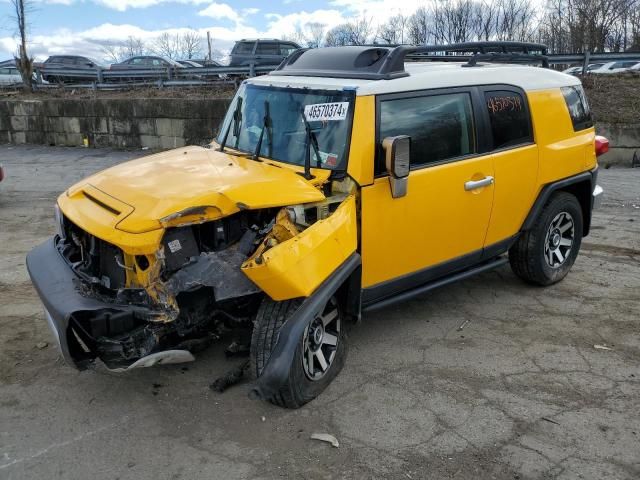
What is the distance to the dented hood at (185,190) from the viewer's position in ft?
10.4

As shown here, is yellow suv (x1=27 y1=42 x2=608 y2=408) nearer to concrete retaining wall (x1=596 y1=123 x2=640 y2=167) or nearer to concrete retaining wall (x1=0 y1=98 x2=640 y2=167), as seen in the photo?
concrete retaining wall (x1=596 y1=123 x2=640 y2=167)

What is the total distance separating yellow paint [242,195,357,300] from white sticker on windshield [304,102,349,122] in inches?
24.9

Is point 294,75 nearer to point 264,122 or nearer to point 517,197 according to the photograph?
point 264,122

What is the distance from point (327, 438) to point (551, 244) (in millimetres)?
2993

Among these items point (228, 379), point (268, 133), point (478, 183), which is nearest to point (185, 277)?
point (228, 379)

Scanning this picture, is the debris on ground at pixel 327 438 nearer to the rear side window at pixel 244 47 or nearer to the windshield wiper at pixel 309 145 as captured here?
the windshield wiper at pixel 309 145

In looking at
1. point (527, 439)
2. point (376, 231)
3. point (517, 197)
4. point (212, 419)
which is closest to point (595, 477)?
point (527, 439)

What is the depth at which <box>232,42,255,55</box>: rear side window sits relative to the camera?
19875 millimetres

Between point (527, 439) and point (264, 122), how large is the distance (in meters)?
2.60

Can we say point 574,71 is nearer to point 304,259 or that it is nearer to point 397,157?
point 397,157

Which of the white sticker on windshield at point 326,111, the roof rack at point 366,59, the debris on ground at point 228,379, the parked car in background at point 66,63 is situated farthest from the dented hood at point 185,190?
the parked car in background at point 66,63

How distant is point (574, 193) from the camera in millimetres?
5277

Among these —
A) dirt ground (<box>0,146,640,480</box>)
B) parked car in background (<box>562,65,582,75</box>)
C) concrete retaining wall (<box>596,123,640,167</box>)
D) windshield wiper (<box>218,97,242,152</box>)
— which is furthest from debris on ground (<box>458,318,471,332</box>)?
parked car in background (<box>562,65,582,75</box>)

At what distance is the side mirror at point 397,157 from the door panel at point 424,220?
10cm
